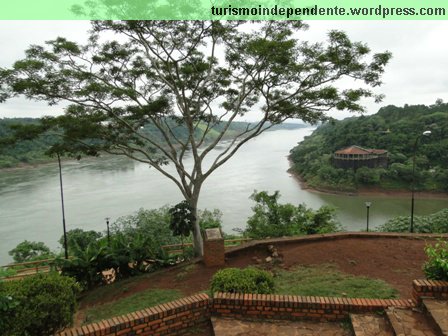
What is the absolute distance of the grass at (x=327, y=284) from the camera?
189 inches

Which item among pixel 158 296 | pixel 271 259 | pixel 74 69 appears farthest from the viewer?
pixel 74 69

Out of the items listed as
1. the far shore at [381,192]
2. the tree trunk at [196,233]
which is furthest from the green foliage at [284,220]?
the far shore at [381,192]

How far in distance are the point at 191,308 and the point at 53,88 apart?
5790 millimetres

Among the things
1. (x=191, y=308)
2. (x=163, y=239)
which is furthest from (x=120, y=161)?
(x=191, y=308)

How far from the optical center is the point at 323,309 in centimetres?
408

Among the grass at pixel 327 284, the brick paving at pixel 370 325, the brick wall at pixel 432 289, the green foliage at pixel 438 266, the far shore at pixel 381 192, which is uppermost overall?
the green foliage at pixel 438 266

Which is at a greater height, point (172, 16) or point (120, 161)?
point (172, 16)

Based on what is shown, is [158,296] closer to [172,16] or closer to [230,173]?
[172,16]

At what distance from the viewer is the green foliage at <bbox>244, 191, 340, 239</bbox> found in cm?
1099

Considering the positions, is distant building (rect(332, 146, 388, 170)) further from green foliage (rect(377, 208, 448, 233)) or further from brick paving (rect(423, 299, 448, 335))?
brick paving (rect(423, 299, 448, 335))

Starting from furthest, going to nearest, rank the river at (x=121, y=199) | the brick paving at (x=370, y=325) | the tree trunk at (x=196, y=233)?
the river at (x=121, y=199) < the tree trunk at (x=196, y=233) < the brick paving at (x=370, y=325)

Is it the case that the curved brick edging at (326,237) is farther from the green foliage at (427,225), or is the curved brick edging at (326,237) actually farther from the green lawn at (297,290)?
the green foliage at (427,225)

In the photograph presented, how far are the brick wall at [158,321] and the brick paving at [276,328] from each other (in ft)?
0.76

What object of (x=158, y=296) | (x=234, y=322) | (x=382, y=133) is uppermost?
(x=382, y=133)
